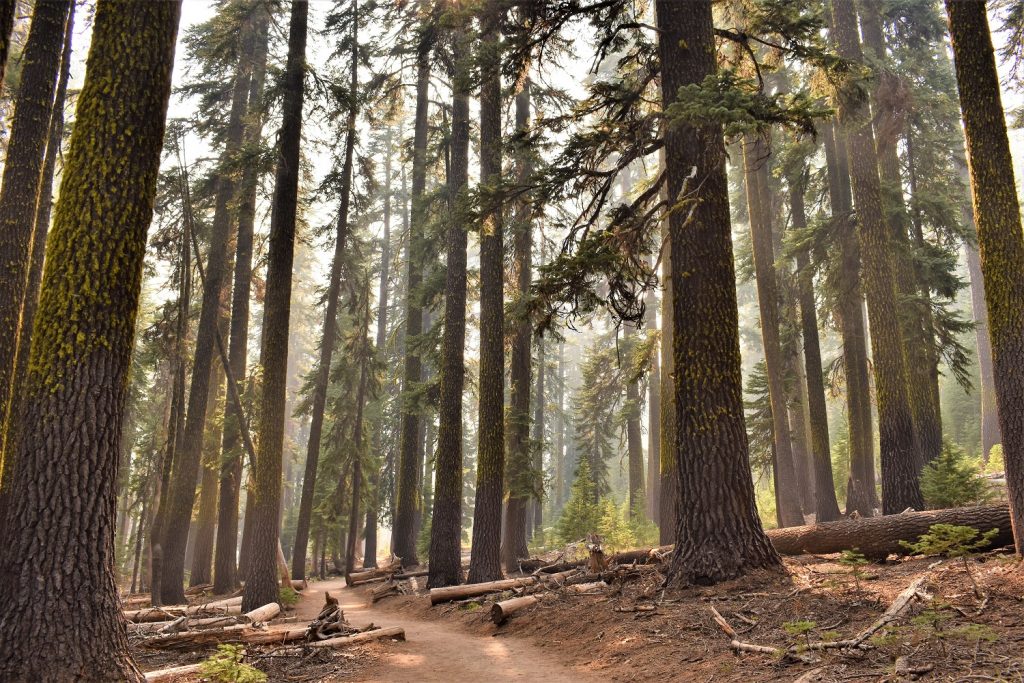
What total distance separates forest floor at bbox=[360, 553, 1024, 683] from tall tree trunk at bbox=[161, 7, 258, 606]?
31.4ft

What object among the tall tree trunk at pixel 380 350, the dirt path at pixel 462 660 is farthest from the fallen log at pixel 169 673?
the tall tree trunk at pixel 380 350

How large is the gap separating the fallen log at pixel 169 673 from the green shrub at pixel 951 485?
37.9ft

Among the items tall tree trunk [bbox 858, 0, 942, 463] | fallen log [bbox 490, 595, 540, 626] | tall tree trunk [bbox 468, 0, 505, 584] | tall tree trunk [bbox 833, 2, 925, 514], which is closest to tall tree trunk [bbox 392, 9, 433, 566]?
tall tree trunk [bbox 468, 0, 505, 584]

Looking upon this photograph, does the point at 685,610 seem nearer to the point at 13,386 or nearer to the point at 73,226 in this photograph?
the point at 73,226

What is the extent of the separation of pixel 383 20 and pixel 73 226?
14.3m

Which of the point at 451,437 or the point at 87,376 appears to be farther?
the point at 451,437

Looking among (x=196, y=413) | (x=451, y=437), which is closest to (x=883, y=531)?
(x=451, y=437)

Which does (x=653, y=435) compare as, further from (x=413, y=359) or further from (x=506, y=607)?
(x=506, y=607)

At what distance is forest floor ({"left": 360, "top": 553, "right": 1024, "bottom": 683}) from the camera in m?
4.51

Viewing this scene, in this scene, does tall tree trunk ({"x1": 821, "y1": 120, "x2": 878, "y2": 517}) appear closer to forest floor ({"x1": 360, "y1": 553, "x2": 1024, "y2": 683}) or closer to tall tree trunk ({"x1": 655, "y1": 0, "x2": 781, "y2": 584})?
forest floor ({"x1": 360, "y1": 553, "x2": 1024, "y2": 683})

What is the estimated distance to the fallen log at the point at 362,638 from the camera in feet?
26.5

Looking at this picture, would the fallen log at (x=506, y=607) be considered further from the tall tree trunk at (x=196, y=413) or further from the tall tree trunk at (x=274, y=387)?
the tall tree trunk at (x=196, y=413)

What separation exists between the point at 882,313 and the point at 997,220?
679 centimetres

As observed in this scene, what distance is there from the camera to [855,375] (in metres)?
16.1
